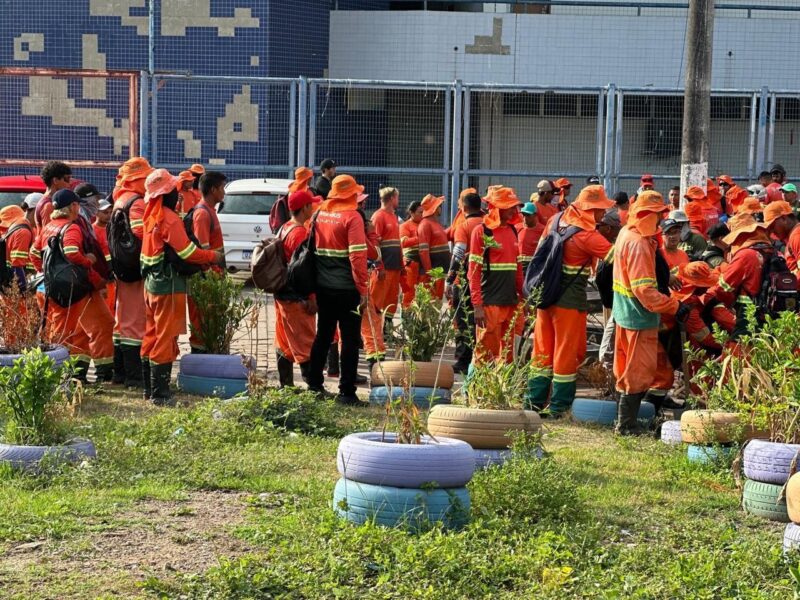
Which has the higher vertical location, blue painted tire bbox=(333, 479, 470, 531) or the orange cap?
the orange cap

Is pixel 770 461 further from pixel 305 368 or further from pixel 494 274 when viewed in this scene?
pixel 305 368

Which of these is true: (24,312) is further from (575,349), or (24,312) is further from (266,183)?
(266,183)

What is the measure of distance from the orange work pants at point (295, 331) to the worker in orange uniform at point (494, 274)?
162cm

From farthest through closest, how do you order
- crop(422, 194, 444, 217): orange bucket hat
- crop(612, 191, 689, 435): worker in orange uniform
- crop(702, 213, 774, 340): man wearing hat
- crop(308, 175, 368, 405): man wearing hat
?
crop(422, 194, 444, 217): orange bucket hat
crop(308, 175, 368, 405): man wearing hat
crop(702, 213, 774, 340): man wearing hat
crop(612, 191, 689, 435): worker in orange uniform

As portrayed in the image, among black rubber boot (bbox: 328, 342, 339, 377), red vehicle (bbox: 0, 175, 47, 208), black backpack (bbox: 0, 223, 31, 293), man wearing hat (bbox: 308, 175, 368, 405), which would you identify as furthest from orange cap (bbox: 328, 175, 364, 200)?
red vehicle (bbox: 0, 175, 47, 208)

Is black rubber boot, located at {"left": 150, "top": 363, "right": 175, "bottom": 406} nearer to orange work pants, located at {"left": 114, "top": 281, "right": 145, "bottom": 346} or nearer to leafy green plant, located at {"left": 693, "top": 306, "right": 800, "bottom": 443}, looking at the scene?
orange work pants, located at {"left": 114, "top": 281, "right": 145, "bottom": 346}

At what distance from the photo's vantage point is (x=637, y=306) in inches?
418

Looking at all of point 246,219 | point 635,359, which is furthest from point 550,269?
point 246,219

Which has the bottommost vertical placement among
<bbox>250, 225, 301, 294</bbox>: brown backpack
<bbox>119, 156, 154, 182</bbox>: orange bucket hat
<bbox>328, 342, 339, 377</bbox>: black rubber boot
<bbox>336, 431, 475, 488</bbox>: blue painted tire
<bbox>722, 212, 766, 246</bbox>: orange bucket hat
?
<bbox>328, 342, 339, 377</bbox>: black rubber boot

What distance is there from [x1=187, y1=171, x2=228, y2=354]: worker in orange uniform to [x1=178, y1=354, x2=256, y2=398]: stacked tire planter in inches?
17.0

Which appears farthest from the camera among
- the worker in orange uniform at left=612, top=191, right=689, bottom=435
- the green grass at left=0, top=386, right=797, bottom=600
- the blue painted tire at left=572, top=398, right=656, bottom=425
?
the blue painted tire at left=572, top=398, right=656, bottom=425

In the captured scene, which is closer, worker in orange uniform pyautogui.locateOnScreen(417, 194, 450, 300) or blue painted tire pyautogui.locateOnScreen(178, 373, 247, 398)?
blue painted tire pyautogui.locateOnScreen(178, 373, 247, 398)

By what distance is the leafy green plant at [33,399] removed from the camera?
8289mm

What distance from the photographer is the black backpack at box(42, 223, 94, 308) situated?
12.1 metres
